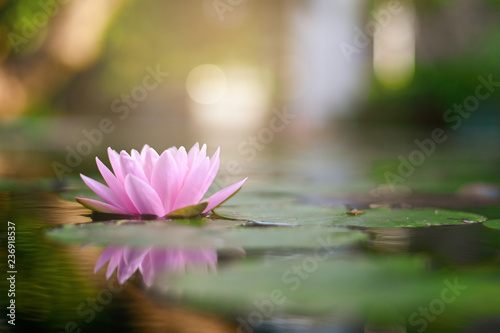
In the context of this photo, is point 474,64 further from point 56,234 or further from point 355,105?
point 56,234

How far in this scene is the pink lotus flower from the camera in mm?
1560

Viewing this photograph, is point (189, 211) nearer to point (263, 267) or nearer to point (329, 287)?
point (263, 267)

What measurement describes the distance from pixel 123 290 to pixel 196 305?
15 centimetres

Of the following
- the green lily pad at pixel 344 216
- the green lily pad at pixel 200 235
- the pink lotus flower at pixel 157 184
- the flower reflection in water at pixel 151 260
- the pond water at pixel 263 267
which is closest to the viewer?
the pond water at pixel 263 267

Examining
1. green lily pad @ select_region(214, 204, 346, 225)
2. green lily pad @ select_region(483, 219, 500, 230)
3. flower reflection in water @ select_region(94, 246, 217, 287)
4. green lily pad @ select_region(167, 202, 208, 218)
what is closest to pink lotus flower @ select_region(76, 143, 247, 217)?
green lily pad @ select_region(167, 202, 208, 218)

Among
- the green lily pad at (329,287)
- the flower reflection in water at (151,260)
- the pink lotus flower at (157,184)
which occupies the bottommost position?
the green lily pad at (329,287)

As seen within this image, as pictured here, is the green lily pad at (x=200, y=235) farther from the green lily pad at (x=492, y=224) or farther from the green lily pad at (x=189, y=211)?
the green lily pad at (x=492, y=224)

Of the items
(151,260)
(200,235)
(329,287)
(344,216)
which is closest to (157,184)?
(200,235)

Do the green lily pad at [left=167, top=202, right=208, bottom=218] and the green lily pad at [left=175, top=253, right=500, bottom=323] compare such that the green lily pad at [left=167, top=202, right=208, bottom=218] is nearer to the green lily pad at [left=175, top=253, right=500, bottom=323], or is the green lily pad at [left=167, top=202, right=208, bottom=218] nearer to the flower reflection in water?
the flower reflection in water

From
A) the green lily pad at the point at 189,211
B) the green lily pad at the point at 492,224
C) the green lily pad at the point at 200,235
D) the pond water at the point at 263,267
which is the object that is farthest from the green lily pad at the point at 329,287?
the green lily pad at the point at 492,224

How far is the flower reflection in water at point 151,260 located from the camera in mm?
1156

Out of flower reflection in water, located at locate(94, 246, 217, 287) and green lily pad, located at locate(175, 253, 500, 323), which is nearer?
green lily pad, located at locate(175, 253, 500, 323)

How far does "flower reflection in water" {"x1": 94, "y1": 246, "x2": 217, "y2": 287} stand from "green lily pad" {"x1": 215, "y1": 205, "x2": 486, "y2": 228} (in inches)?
15.8

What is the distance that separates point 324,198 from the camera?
2324mm
